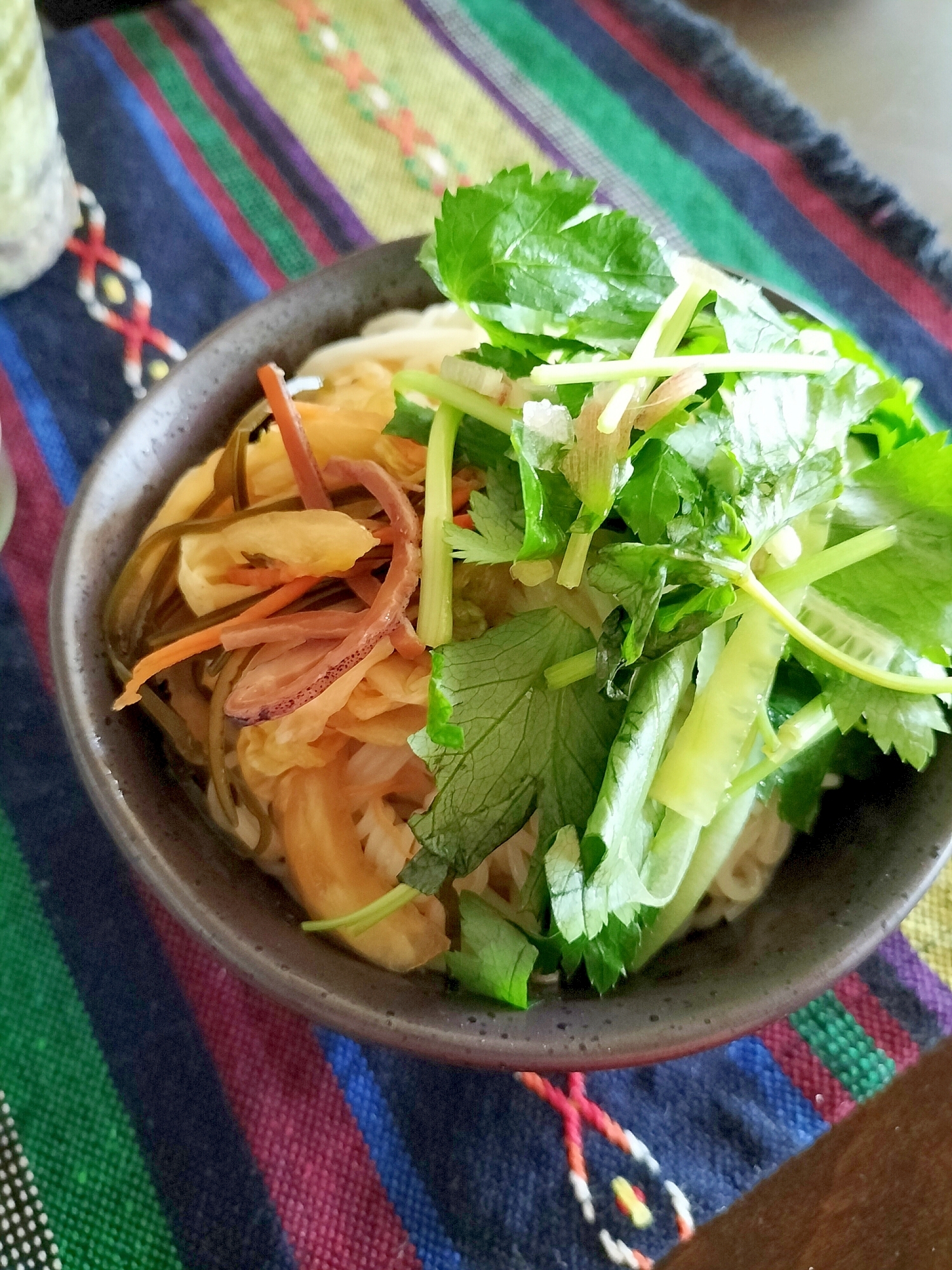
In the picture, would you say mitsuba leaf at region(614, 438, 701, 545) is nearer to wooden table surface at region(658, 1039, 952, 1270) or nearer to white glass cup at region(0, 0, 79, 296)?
wooden table surface at region(658, 1039, 952, 1270)

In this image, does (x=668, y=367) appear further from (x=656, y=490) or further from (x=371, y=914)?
(x=371, y=914)

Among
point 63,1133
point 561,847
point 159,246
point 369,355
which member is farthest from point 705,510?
point 159,246

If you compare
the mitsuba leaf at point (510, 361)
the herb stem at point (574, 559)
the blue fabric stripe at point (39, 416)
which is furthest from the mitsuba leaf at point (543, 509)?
the blue fabric stripe at point (39, 416)

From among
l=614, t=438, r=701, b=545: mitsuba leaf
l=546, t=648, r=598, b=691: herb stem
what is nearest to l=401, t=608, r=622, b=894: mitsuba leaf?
l=546, t=648, r=598, b=691: herb stem

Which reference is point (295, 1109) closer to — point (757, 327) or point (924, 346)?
point (757, 327)

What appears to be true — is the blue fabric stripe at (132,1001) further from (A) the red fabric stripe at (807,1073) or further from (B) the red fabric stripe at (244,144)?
(B) the red fabric stripe at (244,144)

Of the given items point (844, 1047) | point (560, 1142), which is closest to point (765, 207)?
point (844, 1047)
